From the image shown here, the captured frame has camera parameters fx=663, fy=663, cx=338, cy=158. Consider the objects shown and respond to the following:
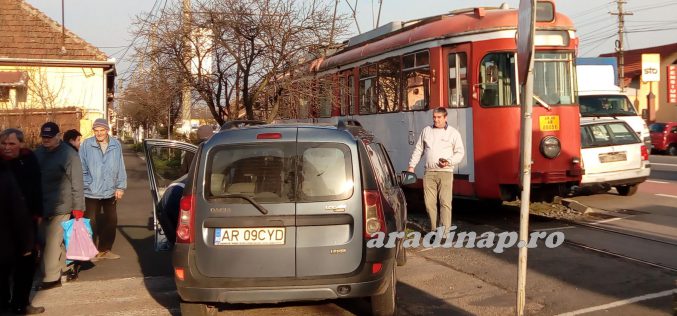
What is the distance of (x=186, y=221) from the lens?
5.19 meters

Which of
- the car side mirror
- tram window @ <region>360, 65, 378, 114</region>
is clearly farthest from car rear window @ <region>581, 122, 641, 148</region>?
the car side mirror

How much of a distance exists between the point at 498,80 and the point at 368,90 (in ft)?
12.1

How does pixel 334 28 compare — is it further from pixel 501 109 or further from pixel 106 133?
pixel 106 133

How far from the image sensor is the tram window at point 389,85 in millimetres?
12133

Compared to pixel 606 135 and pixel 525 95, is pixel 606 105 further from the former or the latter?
pixel 525 95

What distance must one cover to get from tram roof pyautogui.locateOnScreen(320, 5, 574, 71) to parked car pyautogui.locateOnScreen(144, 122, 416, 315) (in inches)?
190

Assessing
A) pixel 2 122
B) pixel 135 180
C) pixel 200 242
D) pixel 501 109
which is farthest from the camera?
pixel 135 180

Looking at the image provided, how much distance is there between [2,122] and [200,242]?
16594 millimetres

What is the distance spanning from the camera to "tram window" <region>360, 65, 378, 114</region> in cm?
1309

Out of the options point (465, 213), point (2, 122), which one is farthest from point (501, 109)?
point (2, 122)

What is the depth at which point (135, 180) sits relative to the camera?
2214 cm

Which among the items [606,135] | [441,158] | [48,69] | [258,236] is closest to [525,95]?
[258,236]

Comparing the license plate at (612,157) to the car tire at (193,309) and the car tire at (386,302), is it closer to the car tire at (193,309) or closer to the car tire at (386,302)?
the car tire at (386,302)

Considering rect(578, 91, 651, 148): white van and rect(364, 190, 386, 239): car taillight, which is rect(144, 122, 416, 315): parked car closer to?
rect(364, 190, 386, 239): car taillight
